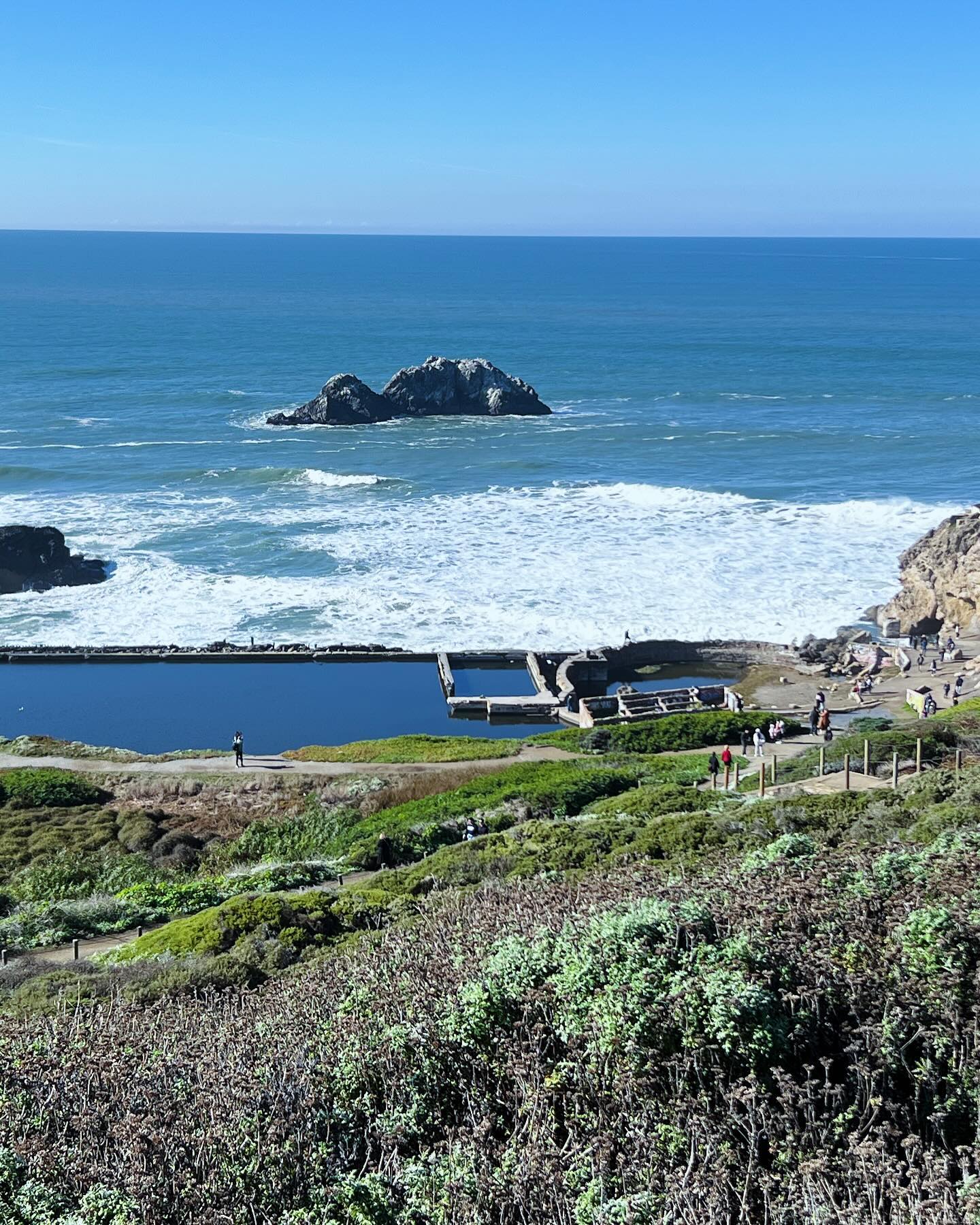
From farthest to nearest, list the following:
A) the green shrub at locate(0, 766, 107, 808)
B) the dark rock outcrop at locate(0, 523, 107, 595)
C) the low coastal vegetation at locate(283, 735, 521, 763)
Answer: the dark rock outcrop at locate(0, 523, 107, 595), the low coastal vegetation at locate(283, 735, 521, 763), the green shrub at locate(0, 766, 107, 808)

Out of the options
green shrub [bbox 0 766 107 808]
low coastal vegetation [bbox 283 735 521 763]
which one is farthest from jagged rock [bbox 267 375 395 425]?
green shrub [bbox 0 766 107 808]

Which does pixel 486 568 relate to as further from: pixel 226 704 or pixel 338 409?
pixel 338 409

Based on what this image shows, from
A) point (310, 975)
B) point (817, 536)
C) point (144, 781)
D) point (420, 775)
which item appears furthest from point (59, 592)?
point (310, 975)

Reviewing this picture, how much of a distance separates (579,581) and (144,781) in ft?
84.2

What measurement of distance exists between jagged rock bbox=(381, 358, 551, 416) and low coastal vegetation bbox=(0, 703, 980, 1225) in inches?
3198

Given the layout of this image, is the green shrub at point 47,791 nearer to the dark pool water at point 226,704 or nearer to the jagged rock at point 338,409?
the dark pool water at point 226,704

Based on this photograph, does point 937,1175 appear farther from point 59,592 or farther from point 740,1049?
point 59,592

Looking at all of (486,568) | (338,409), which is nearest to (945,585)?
(486,568)

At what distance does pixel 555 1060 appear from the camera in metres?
9.68

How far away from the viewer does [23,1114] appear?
29.5 feet

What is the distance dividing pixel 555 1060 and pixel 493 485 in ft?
204

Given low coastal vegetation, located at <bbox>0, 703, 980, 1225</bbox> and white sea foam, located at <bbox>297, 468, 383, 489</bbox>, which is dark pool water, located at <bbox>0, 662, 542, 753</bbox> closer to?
low coastal vegetation, located at <bbox>0, 703, 980, 1225</bbox>

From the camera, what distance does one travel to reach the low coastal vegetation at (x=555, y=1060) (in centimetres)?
796

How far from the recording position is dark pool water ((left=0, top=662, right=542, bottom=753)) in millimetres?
37688
